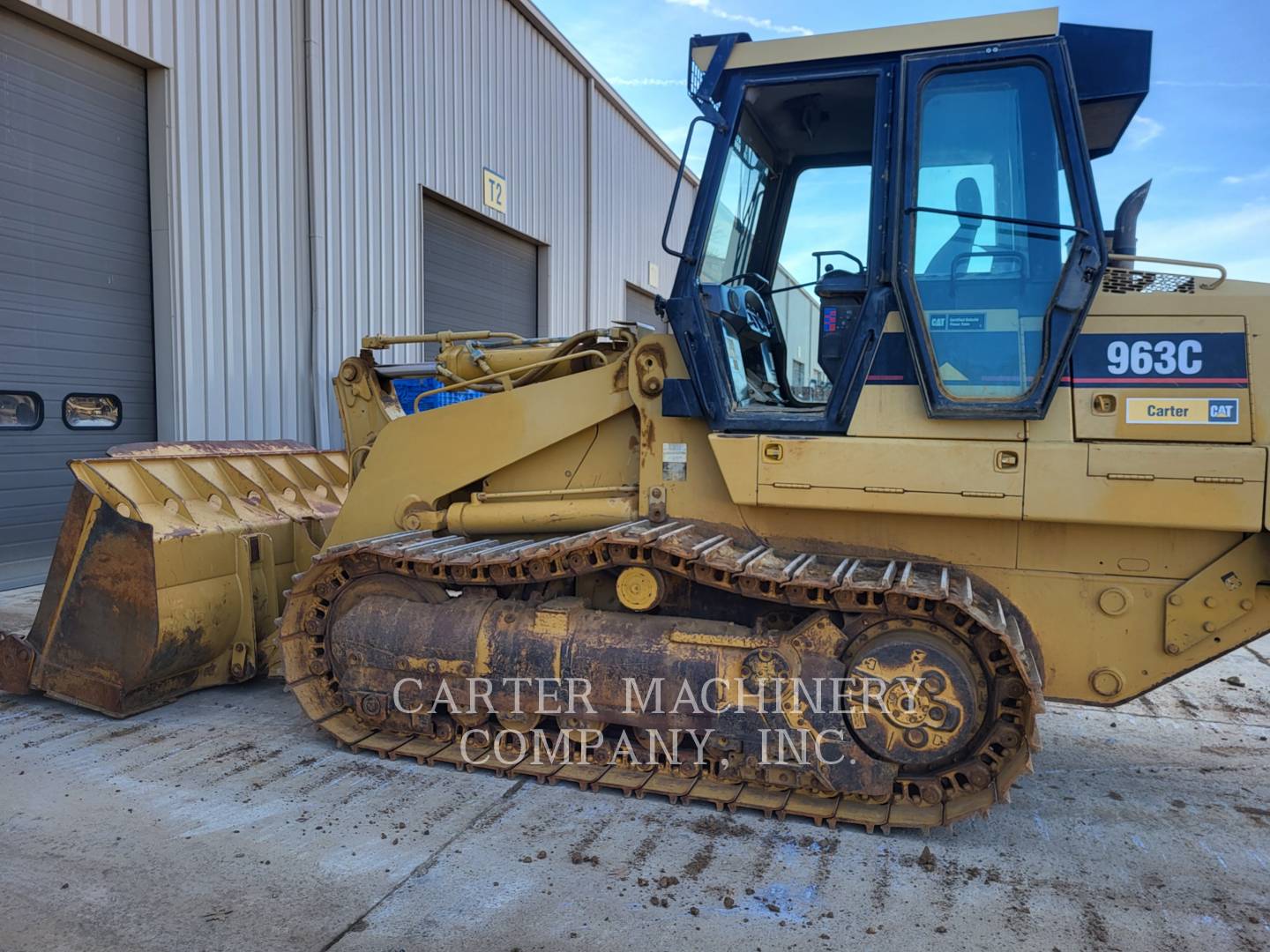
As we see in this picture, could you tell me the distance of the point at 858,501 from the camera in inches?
138

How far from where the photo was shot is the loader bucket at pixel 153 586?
4.32 meters

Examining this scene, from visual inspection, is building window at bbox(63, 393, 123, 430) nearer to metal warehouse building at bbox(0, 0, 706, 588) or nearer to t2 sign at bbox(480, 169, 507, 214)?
metal warehouse building at bbox(0, 0, 706, 588)

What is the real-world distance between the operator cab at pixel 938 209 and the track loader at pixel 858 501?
0.04 ft

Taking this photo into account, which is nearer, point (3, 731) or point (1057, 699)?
point (1057, 699)

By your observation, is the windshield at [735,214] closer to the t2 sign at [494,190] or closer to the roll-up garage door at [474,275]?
the roll-up garage door at [474,275]

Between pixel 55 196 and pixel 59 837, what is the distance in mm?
5806

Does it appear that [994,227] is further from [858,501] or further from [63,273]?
[63,273]

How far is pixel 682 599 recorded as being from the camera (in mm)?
Answer: 3945

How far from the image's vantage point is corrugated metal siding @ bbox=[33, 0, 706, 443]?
303 inches

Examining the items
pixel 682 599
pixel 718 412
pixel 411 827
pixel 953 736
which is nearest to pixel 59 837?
pixel 411 827

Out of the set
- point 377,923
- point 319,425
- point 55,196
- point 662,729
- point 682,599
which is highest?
point 55,196

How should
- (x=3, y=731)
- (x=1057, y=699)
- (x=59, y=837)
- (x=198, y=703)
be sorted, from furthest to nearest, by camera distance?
(x=198, y=703) → (x=3, y=731) → (x=1057, y=699) → (x=59, y=837)

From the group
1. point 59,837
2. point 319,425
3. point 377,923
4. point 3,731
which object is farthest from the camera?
point 319,425

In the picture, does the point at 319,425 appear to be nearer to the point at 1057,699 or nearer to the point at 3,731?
the point at 3,731
